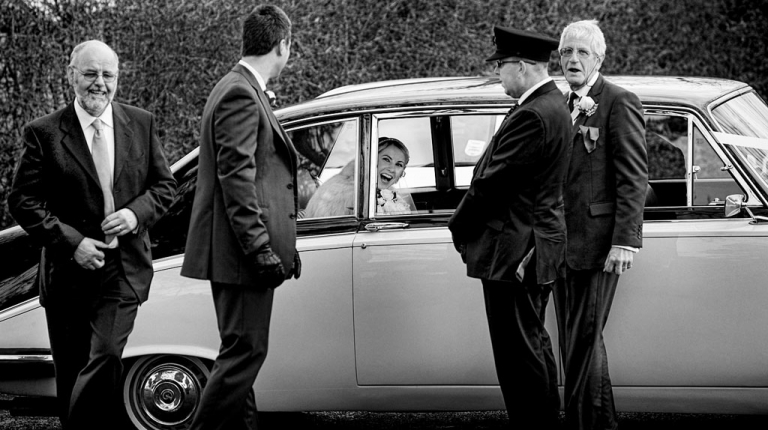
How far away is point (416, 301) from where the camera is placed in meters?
5.68

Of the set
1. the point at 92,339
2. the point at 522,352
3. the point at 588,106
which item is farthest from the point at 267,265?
the point at 588,106

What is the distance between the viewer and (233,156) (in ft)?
15.3

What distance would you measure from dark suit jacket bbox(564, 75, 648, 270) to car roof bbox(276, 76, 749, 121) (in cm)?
39

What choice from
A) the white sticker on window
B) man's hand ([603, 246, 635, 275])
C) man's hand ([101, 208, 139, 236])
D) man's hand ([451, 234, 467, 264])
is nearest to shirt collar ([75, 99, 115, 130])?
man's hand ([101, 208, 139, 236])

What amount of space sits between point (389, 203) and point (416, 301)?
0.61m

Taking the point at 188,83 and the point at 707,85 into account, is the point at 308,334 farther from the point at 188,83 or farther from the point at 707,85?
the point at 188,83

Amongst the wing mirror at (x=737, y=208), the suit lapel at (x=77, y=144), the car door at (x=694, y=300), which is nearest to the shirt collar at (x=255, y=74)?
the suit lapel at (x=77, y=144)

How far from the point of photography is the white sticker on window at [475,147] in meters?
6.54

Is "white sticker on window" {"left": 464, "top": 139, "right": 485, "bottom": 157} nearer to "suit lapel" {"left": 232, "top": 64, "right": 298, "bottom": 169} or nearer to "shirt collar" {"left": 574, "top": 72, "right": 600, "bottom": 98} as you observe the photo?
"shirt collar" {"left": 574, "top": 72, "right": 600, "bottom": 98}

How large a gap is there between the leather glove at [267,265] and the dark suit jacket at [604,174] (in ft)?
4.85

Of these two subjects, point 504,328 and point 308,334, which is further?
point 308,334

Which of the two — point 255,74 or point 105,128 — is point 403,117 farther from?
point 105,128

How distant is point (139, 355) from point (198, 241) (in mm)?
1229

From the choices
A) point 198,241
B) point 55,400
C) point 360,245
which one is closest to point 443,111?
point 360,245
